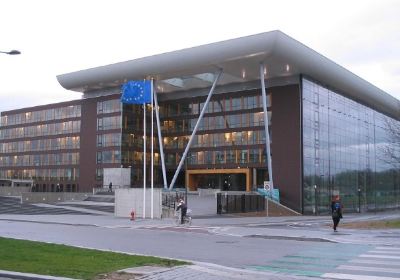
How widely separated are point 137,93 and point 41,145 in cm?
Answer: 6223

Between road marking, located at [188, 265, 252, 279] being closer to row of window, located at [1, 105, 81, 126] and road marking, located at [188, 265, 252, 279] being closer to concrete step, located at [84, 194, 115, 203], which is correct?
concrete step, located at [84, 194, 115, 203]

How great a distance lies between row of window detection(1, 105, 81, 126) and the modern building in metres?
0.22

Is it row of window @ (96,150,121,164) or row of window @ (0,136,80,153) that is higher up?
row of window @ (0,136,80,153)

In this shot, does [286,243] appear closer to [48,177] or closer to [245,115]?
[245,115]

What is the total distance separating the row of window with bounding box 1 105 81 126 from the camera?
93500 millimetres

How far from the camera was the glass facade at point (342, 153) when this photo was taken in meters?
72.1

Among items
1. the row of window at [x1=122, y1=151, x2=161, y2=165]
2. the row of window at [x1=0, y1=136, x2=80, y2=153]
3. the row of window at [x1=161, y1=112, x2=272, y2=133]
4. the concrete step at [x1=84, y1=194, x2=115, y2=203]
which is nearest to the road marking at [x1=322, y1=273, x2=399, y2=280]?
the concrete step at [x1=84, y1=194, x2=115, y2=203]

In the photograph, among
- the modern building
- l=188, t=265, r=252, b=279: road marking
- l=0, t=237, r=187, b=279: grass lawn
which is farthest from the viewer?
the modern building

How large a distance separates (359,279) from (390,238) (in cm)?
1286

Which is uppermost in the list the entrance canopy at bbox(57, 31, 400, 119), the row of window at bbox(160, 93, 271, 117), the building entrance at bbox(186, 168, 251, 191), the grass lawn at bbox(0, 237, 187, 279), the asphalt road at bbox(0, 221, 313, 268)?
the entrance canopy at bbox(57, 31, 400, 119)

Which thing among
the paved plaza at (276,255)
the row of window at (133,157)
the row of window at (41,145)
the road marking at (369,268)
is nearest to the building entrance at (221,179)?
the row of window at (133,157)

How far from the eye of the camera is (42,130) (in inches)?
3962

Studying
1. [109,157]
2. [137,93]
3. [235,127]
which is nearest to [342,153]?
[235,127]

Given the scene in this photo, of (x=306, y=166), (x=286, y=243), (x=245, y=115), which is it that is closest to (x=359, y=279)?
(x=286, y=243)
